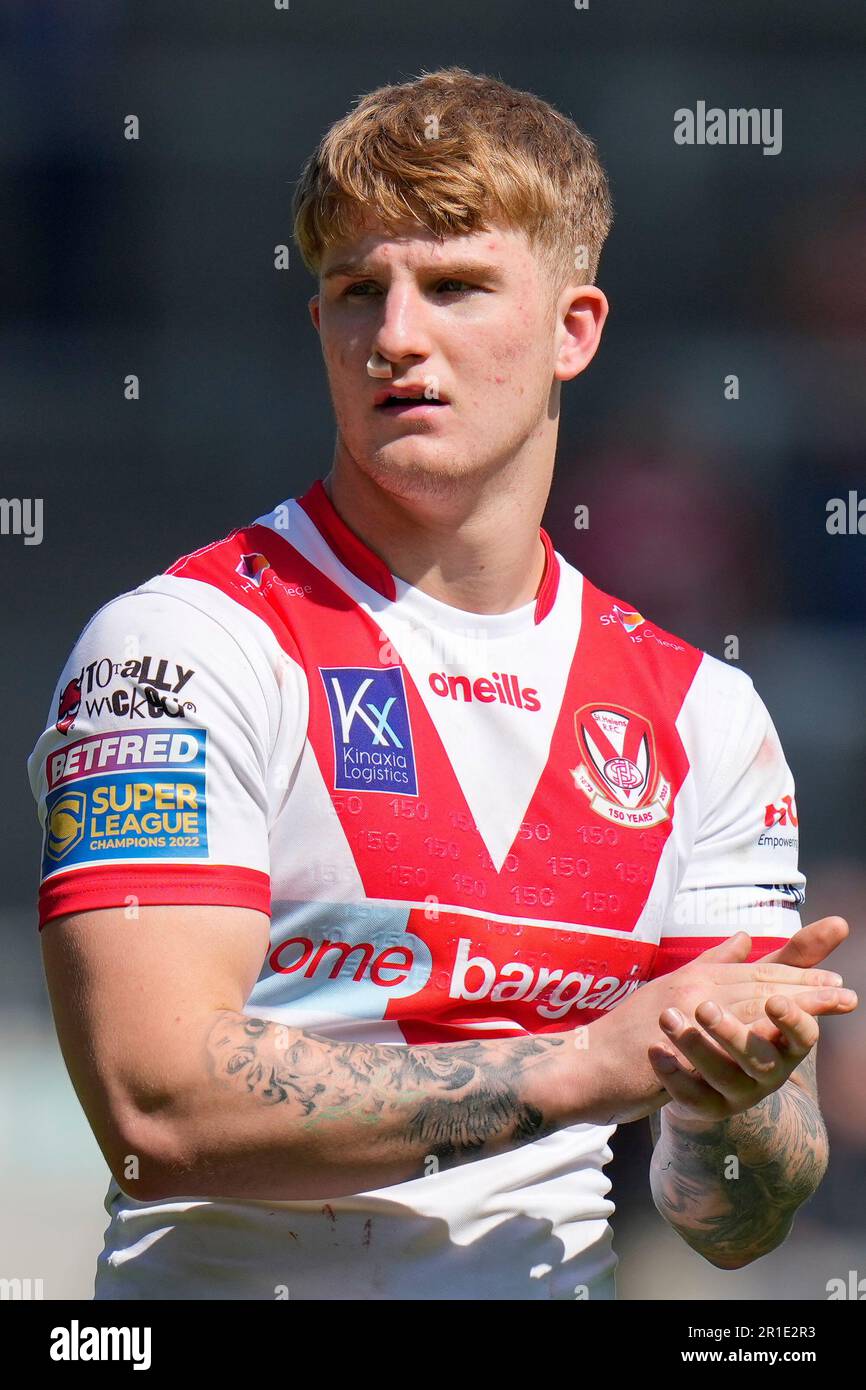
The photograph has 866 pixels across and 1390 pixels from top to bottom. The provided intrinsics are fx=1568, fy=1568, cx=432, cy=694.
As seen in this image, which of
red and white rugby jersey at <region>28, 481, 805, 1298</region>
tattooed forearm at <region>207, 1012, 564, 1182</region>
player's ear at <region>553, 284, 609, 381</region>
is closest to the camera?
tattooed forearm at <region>207, 1012, 564, 1182</region>

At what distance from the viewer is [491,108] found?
2.10m

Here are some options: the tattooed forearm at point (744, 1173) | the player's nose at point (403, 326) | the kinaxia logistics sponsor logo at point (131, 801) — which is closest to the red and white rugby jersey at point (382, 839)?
the kinaxia logistics sponsor logo at point (131, 801)

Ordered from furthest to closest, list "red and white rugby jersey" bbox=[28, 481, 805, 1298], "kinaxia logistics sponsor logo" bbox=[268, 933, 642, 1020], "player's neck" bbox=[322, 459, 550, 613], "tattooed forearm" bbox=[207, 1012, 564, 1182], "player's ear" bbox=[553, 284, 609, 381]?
"player's ear" bbox=[553, 284, 609, 381]
"player's neck" bbox=[322, 459, 550, 613]
"kinaxia logistics sponsor logo" bbox=[268, 933, 642, 1020]
"red and white rugby jersey" bbox=[28, 481, 805, 1298]
"tattooed forearm" bbox=[207, 1012, 564, 1182]

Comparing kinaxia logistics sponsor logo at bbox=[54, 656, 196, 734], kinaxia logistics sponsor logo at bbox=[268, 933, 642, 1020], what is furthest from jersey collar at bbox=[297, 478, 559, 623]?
kinaxia logistics sponsor logo at bbox=[268, 933, 642, 1020]

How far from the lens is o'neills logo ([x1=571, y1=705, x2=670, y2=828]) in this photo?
2.07 meters

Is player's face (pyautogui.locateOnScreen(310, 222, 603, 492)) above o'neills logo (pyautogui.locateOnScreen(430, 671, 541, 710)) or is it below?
above

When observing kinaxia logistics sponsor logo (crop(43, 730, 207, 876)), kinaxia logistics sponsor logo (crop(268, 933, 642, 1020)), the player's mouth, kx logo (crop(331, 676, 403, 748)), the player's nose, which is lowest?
kinaxia logistics sponsor logo (crop(268, 933, 642, 1020))

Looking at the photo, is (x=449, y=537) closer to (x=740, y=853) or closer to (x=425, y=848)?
(x=425, y=848)

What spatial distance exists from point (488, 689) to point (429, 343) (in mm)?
452

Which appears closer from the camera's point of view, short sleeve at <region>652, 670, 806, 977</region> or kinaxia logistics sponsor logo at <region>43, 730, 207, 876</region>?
kinaxia logistics sponsor logo at <region>43, 730, 207, 876</region>

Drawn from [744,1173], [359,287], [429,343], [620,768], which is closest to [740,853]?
[620,768]

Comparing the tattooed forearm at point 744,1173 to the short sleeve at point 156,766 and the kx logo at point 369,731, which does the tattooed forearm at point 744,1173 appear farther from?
the short sleeve at point 156,766

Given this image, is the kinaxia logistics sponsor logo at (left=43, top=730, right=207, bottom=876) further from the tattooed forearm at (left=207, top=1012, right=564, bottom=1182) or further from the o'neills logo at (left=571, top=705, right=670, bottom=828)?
the o'neills logo at (left=571, top=705, right=670, bottom=828)
